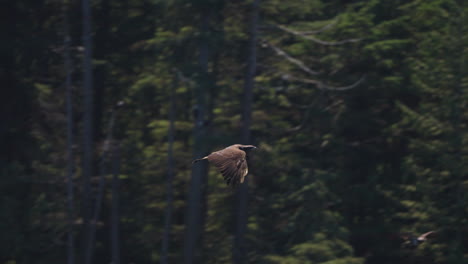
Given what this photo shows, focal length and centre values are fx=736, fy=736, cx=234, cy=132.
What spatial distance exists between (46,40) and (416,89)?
9.96 metres

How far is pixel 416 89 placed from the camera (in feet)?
64.0

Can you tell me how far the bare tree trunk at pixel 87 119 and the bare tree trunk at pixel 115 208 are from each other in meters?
1.03

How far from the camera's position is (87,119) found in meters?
19.1

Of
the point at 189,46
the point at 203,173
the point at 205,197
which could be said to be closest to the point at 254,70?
the point at 189,46

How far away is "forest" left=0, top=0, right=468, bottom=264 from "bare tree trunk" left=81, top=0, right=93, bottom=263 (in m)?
0.05

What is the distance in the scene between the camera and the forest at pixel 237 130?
57.7 feet

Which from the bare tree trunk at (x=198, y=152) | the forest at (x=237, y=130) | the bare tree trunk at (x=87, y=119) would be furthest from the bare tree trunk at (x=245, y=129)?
the bare tree trunk at (x=87, y=119)

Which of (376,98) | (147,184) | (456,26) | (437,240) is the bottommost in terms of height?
(437,240)

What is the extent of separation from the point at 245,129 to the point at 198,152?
1271 mm

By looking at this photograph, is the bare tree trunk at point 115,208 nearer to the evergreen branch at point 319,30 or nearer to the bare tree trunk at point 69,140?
the bare tree trunk at point 69,140

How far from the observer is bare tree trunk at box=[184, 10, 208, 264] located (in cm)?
1719

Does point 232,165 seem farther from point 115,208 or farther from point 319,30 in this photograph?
point 115,208

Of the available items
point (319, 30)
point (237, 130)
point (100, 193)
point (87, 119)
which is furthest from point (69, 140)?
point (319, 30)

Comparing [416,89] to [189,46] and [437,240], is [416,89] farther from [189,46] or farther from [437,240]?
[189,46]
